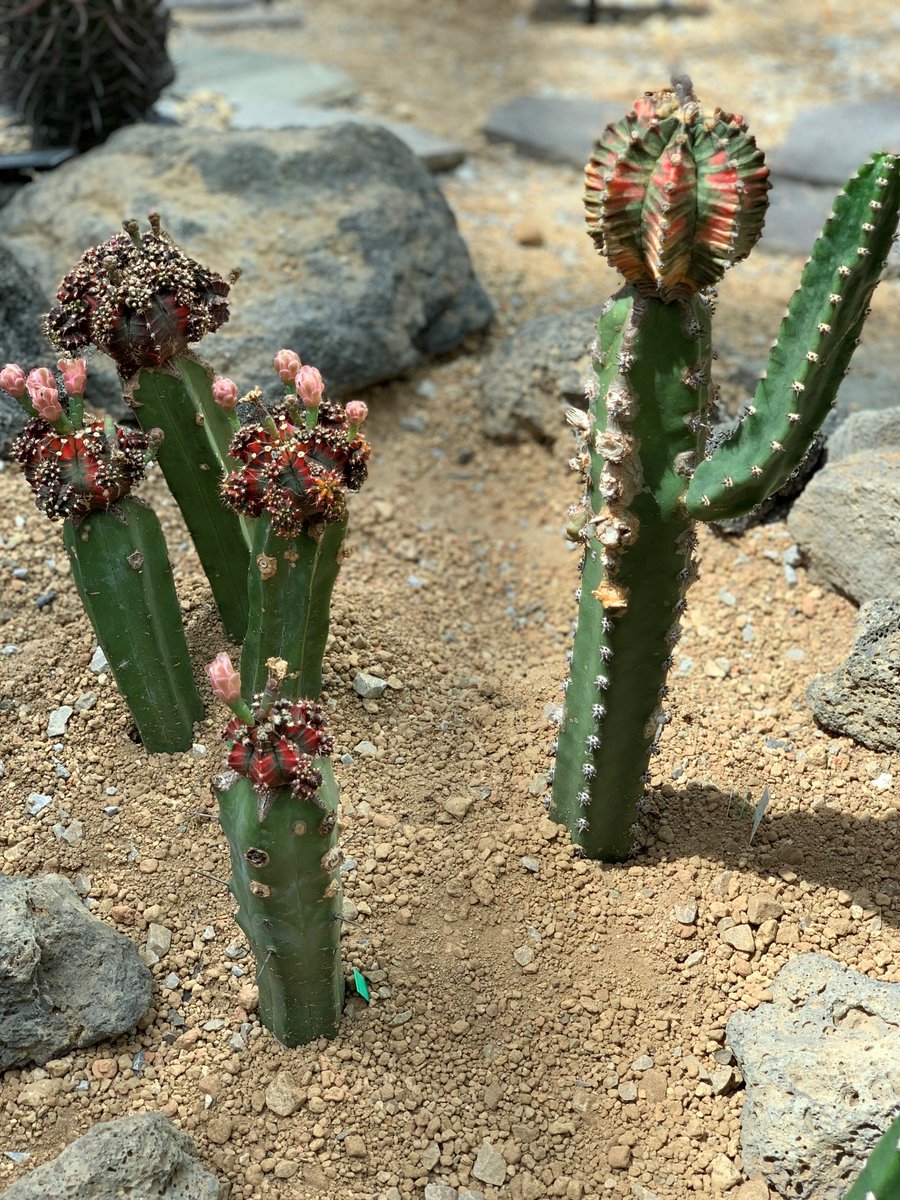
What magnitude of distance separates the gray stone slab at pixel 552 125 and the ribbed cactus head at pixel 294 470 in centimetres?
445

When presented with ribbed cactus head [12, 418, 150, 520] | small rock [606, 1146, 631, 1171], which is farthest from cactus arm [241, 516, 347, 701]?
small rock [606, 1146, 631, 1171]

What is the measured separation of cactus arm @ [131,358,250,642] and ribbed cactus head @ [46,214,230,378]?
Result: 61 mm

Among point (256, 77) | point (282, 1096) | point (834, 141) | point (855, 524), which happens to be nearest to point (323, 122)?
point (256, 77)

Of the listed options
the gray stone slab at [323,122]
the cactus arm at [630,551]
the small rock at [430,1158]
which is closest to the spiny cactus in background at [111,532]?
the cactus arm at [630,551]

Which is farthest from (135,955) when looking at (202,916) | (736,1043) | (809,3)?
(809,3)

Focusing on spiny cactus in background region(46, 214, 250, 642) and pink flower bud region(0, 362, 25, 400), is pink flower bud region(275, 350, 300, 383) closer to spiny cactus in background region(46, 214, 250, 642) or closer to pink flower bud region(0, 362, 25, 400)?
spiny cactus in background region(46, 214, 250, 642)

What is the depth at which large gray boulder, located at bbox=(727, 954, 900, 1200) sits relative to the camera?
84.4 inches

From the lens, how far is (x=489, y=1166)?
7.42 ft

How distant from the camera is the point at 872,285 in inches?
78.2

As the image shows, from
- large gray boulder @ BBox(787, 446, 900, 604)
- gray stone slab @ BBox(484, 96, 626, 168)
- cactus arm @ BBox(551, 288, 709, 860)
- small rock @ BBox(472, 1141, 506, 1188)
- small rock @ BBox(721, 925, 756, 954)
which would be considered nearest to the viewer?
cactus arm @ BBox(551, 288, 709, 860)

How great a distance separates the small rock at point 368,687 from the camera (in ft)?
10.1

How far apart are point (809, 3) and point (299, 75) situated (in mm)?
3882

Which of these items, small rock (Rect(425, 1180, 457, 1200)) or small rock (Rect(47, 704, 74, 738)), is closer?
small rock (Rect(425, 1180, 457, 1200))

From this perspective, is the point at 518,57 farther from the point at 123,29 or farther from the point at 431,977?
the point at 431,977
